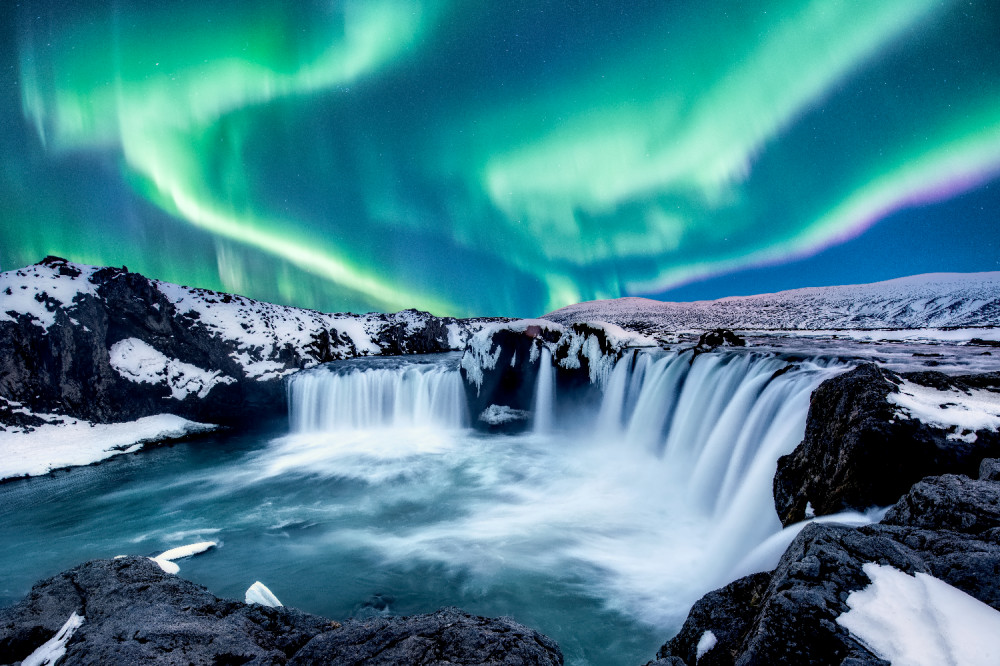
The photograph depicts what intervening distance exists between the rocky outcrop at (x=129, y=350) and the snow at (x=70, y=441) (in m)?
0.59

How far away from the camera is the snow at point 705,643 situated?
2393 mm

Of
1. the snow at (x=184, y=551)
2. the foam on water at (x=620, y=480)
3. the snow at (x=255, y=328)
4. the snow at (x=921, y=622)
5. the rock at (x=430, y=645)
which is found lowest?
the snow at (x=184, y=551)

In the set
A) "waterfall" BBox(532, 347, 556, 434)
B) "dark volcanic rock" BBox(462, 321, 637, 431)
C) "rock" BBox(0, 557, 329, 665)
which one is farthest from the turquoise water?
"rock" BBox(0, 557, 329, 665)

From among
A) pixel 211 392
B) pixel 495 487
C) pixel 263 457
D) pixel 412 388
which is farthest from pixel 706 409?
pixel 211 392

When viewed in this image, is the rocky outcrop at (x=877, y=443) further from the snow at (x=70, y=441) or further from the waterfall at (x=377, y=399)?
the snow at (x=70, y=441)

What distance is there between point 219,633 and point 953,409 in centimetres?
645

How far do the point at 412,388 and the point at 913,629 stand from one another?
785 inches

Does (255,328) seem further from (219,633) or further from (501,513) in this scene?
(219,633)

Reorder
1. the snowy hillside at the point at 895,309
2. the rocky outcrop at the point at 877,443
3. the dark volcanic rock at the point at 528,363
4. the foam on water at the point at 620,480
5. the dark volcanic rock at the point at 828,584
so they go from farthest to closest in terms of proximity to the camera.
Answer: the snowy hillside at the point at 895,309
the dark volcanic rock at the point at 528,363
the foam on water at the point at 620,480
the rocky outcrop at the point at 877,443
the dark volcanic rock at the point at 828,584

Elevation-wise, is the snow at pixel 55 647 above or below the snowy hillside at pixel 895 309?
below

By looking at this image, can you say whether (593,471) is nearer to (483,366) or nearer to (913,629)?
(483,366)

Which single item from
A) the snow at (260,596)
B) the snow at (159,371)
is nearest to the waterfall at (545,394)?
the snow at (260,596)

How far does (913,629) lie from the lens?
1672 millimetres

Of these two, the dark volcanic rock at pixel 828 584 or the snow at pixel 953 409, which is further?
the snow at pixel 953 409
